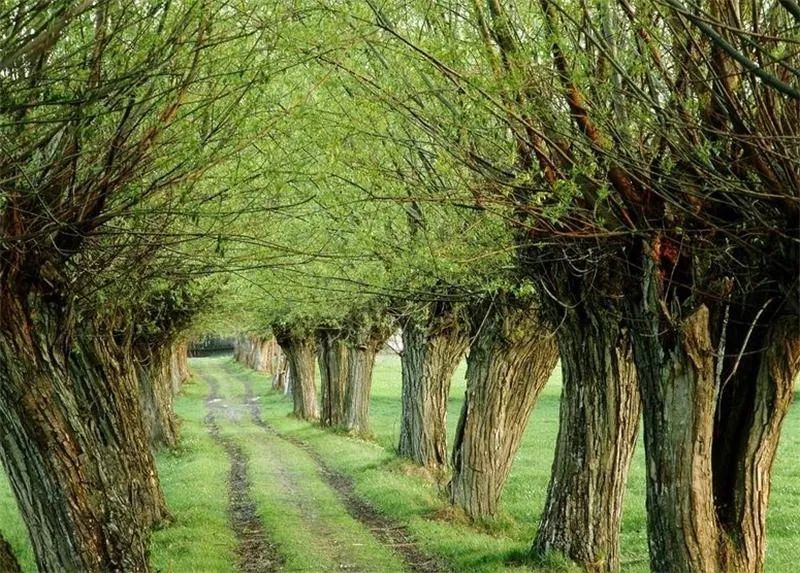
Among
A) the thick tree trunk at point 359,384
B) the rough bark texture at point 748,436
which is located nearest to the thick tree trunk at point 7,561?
the rough bark texture at point 748,436

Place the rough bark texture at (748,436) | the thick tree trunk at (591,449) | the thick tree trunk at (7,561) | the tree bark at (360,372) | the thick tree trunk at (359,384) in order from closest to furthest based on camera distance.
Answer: the rough bark texture at (748,436)
the thick tree trunk at (7,561)
the thick tree trunk at (591,449)
the tree bark at (360,372)
the thick tree trunk at (359,384)

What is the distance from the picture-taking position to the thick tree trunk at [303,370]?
1787 inches

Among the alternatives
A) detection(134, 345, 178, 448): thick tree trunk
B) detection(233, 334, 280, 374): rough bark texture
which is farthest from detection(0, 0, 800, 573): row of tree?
detection(233, 334, 280, 374): rough bark texture

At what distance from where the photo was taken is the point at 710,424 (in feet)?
→ 28.0

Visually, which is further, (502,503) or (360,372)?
(360,372)

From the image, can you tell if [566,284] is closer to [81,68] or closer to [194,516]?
[81,68]

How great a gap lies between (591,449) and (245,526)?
834 centimetres

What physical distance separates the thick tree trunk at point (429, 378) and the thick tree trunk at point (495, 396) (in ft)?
14.3

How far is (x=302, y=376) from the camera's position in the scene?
46.1 meters

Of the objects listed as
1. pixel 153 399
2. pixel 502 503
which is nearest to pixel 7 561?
pixel 502 503

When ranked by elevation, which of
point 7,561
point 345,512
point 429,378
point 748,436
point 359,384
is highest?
point 748,436

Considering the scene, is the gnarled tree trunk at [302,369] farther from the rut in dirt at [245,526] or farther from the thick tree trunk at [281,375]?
the thick tree trunk at [281,375]

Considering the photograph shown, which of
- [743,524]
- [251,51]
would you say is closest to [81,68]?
[251,51]

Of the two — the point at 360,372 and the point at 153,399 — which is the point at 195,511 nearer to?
the point at 153,399
